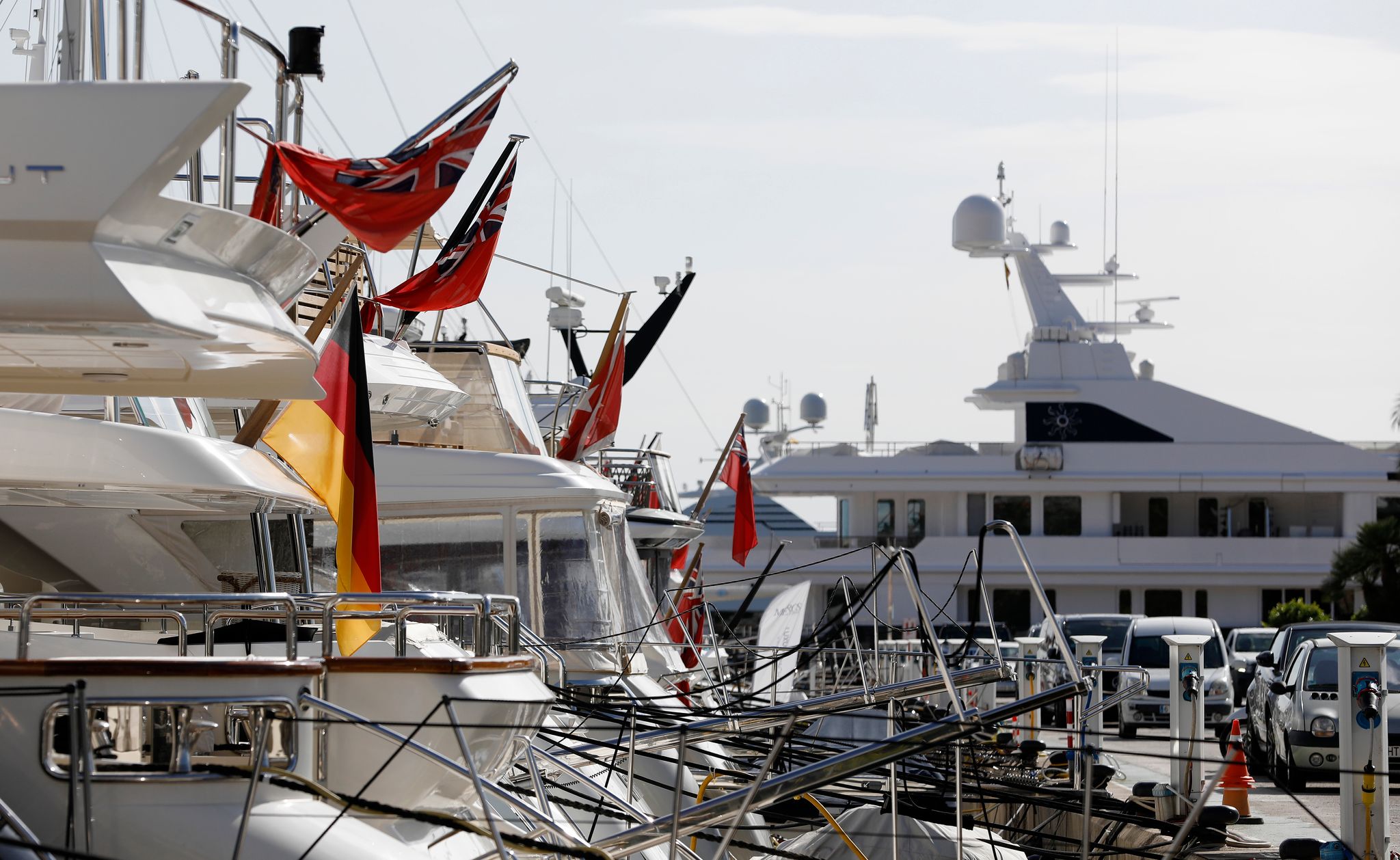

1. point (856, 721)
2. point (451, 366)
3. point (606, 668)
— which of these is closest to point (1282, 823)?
point (856, 721)

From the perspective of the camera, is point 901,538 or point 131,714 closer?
point 131,714

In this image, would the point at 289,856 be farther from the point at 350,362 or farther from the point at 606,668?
the point at 606,668

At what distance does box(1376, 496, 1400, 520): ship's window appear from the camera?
44469 mm

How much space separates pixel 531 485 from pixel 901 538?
3465 cm

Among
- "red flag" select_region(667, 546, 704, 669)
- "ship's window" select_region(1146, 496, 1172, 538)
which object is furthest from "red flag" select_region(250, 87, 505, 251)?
"ship's window" select_region(1146, 496, 1172, 538)

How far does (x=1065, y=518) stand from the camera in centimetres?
4559

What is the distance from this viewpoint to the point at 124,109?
16.6 ft

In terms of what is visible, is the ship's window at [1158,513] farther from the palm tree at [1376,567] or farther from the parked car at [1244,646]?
the parked car at [1244,646]

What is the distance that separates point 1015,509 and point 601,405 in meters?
32.5

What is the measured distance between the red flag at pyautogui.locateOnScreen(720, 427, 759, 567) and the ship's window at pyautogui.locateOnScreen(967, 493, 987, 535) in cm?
2254

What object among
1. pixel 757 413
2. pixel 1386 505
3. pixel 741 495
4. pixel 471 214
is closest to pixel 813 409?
pixel 757 413

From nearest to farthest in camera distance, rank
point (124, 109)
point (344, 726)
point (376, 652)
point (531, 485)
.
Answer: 1. point (124, 109)
2. point (344, 726)
3. point (376, 652)
4. point (531, 485)

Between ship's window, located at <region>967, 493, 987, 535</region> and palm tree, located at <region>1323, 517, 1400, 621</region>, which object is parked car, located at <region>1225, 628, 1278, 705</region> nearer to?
palm tree, located at <region>1323, 517, 1400, 621</region>

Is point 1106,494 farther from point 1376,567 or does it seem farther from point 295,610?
point 295,610
